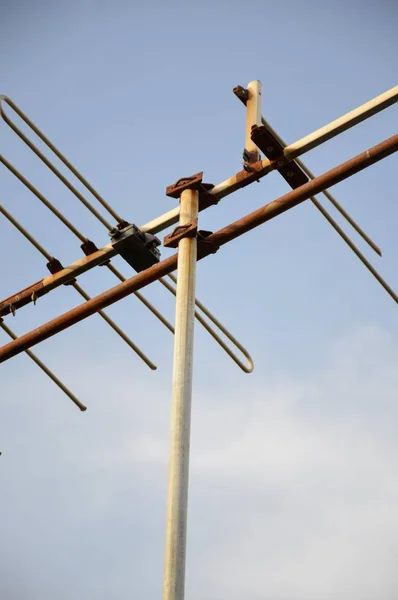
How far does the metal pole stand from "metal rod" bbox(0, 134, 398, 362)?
0.37 meters

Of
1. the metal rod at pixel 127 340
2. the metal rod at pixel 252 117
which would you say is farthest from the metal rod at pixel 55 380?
the metal rod at pixel 252 117

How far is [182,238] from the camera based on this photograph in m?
10.8

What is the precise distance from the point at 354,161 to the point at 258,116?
4.02 feet

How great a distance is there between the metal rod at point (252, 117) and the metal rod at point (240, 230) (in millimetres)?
524

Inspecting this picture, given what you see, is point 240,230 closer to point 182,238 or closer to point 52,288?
point 182,238

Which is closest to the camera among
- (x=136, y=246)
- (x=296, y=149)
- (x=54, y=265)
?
(x=296, y=149)

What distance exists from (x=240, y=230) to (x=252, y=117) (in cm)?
115

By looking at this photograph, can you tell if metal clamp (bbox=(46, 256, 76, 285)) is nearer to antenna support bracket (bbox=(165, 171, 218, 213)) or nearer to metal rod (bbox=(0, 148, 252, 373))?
metal rod (bbox=(0, 148, 252, 373))

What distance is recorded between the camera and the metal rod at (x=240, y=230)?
1038cm

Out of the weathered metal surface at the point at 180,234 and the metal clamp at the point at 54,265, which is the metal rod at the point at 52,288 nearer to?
the metal clamp at the point at 54,265

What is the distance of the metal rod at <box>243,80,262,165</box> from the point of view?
36.1 feet

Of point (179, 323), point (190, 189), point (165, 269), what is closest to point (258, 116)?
point (190, 189)

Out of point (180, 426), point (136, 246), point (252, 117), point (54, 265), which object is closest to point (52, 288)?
point (54, 265)

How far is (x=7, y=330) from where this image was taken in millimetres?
13500
